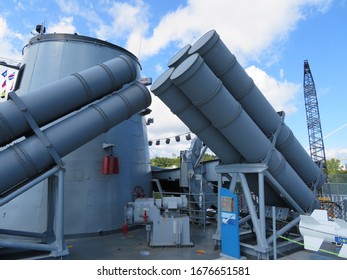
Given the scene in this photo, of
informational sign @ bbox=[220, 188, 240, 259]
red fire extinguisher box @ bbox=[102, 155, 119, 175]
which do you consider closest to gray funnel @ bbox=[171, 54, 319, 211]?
informational sign @ bbox=[220, 188, 240, 259]

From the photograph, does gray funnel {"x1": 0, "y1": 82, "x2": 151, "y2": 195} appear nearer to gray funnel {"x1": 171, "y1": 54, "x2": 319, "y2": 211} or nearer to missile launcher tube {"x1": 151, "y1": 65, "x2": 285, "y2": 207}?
missile launcher tube {"x1": 151, "y1": 65, "x2": 285, "y2": 207}

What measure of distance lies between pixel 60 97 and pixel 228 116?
435cm

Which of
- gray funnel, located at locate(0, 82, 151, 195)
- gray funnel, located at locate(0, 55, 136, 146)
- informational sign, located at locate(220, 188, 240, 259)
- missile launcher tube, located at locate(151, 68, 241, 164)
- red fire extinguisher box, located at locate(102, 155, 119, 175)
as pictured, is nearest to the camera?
gray funnel, located at locate(0, 82, 151, 195)

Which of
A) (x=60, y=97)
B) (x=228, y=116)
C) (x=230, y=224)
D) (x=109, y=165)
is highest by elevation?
(x=60, y=97)

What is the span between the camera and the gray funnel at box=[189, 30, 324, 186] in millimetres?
7230

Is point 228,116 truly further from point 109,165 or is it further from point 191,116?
point 109,165

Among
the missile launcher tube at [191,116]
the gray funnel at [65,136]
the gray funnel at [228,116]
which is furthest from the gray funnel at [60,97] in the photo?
the gray funnel at [228,116]

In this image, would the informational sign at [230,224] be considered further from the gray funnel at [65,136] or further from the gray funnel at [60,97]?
the gray funnel at [60,97]

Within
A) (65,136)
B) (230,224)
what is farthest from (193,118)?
(65,136)

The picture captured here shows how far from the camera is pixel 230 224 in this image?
7.55 metres

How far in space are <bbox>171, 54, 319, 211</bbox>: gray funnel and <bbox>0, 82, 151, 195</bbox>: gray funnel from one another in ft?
8.14

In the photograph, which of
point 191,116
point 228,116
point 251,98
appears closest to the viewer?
point 228,116

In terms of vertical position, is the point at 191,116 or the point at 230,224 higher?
the point at 191,116

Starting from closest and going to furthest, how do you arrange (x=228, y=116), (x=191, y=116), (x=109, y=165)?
(x=228, y=116) < (x=191, y=116) < (x=109, y=165)
